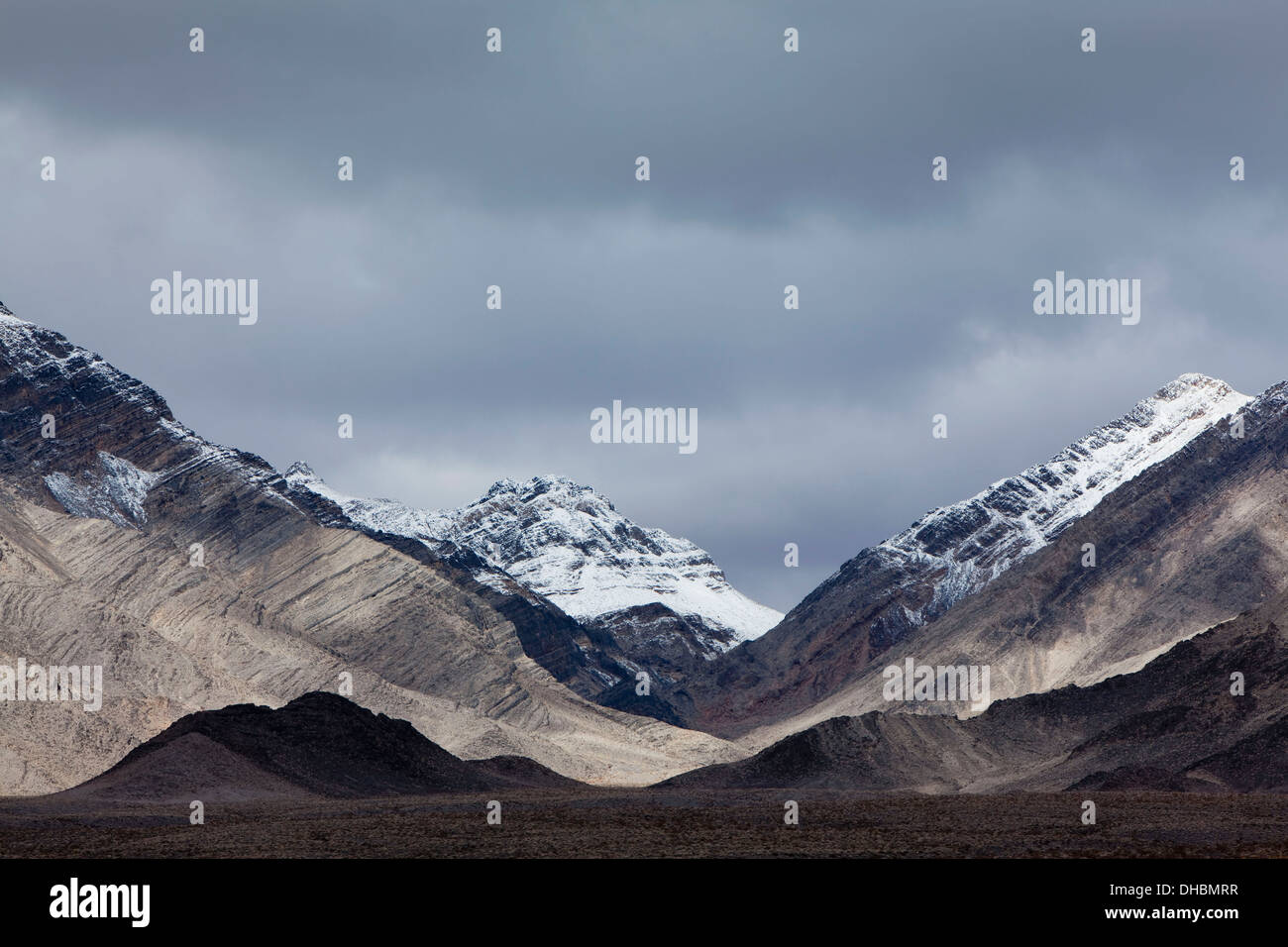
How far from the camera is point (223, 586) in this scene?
531 ft

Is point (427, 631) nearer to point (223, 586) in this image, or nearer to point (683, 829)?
point (223, 586)

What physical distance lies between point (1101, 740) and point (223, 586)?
296ft

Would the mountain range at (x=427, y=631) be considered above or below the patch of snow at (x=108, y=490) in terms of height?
Answer: below

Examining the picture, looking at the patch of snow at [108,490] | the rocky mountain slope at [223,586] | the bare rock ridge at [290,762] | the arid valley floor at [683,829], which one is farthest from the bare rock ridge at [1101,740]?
the patch of snow at [108,490]

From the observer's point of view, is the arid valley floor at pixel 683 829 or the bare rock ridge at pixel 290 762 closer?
the arid valley floor at pixel 683 829

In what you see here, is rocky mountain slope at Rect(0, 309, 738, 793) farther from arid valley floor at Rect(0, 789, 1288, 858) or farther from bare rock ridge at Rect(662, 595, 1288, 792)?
arid valley floor at Rect(0, 789, 1288, 858)

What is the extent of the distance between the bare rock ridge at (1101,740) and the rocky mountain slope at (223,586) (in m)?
41.6

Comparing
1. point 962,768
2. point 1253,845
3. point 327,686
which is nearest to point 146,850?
point 1253,845

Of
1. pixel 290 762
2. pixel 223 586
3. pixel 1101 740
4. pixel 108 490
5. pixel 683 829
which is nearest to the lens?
pixel 683 829

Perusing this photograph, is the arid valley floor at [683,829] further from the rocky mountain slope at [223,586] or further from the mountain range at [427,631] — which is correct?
the rocky mountain slope at [223,586]

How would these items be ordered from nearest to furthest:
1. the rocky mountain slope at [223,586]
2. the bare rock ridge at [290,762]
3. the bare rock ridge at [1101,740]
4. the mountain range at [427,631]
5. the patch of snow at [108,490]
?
the bare rock ridge at [290,762]
the bare rock ridge at [1101,740]
the mountain range at [427,631]
the rocky mountain slope at [223,586]
the patch of snow at [108,490]

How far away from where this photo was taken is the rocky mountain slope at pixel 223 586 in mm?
143500

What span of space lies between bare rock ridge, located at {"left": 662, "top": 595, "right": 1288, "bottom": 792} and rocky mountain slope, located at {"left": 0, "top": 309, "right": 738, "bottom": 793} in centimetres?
4160

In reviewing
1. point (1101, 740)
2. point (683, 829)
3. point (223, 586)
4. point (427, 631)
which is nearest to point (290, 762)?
point (683, 829)
